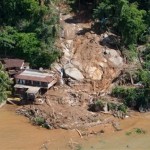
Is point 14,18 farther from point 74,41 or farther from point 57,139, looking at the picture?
point 57,139

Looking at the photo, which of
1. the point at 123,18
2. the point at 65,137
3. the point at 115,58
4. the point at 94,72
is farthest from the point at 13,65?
the point at 123,18

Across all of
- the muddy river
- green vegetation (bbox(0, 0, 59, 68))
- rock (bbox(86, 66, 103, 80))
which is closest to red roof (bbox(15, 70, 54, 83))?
green vegetation (bbox(0, 0, 59, 68))

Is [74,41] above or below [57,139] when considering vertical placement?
above

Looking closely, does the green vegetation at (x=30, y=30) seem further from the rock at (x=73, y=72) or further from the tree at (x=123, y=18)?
the tree at (x=123, y=18)

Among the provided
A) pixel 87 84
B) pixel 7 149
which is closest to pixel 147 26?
pixel 87 84

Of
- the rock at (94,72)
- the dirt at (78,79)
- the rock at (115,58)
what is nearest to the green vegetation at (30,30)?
the dirt at (78,79)

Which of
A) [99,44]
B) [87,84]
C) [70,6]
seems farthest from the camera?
[70,6]

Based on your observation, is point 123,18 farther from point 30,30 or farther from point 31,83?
point 31,83

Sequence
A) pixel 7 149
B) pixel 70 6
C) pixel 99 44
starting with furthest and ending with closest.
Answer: pixel 70 6, pixel 99 44, pixel 7 149
